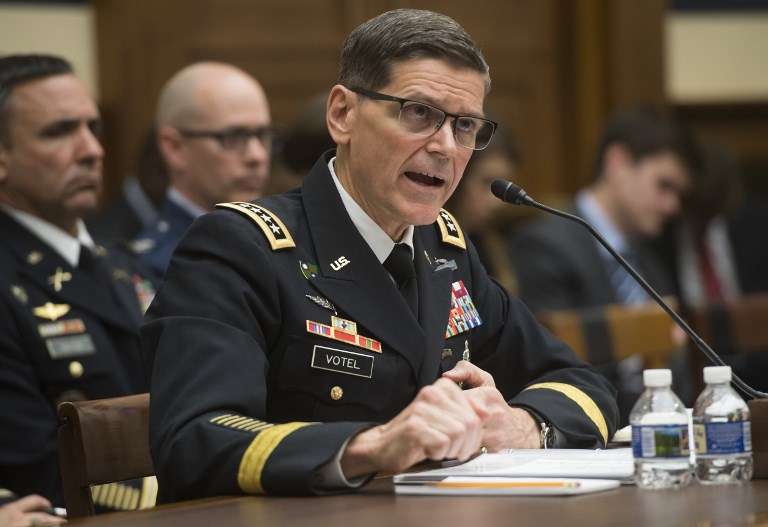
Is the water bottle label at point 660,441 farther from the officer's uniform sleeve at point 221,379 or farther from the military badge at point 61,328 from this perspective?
the military badge at point 61,328

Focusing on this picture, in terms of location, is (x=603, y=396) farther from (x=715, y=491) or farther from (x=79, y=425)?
(x=79, y=425)

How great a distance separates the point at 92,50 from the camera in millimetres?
5871

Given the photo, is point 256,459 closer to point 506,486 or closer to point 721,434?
point 506,486

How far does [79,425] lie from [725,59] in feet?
18.6

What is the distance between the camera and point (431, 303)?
243 centimetres

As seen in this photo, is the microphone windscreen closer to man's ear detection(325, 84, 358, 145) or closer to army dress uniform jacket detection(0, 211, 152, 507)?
man's ear detection(325, 84, 358, 145)

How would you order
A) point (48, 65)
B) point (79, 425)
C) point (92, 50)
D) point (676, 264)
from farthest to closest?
point (676, 264) → point (92, 50) → point (48, 65) → point (79, 425)

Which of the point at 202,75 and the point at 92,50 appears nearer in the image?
the point at 202,75

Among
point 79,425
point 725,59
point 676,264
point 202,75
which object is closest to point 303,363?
point 79,425

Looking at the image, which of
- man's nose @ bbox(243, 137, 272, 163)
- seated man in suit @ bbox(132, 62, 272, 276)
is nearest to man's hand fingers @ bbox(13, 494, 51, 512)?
seated man in suit @ bbox(132, 62, 272, 276)

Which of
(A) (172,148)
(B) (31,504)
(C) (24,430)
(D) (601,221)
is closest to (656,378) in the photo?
(B) (31,504)

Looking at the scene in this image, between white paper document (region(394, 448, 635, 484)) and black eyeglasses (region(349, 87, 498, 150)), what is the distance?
539 mm

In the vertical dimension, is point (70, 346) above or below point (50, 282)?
below

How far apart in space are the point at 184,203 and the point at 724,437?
2.52 meters
